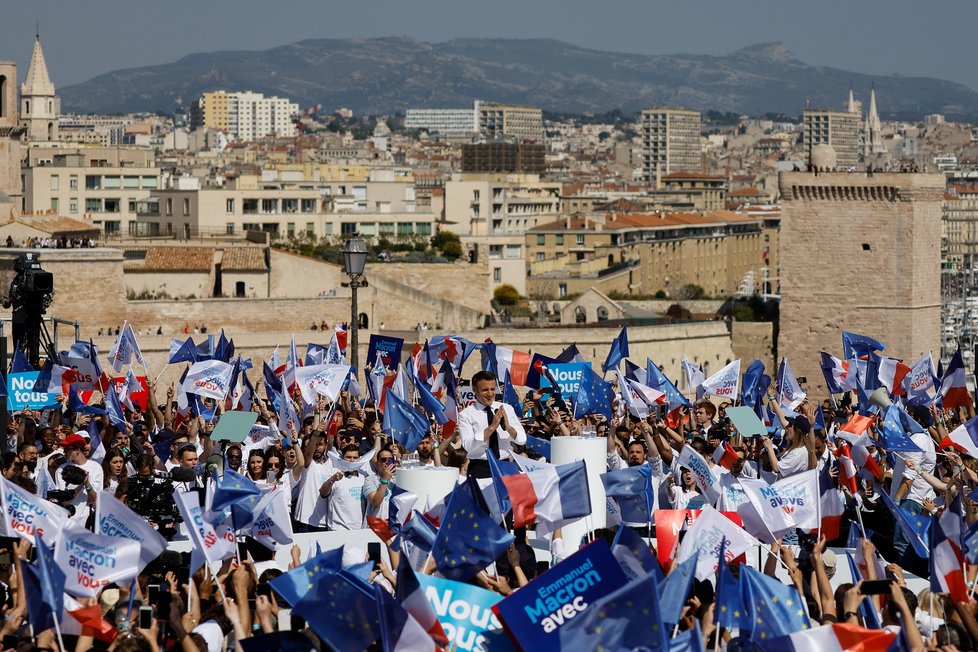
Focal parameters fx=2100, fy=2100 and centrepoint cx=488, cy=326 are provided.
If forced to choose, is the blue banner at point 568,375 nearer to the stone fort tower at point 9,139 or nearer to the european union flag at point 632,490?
the european union flag at point 632,490

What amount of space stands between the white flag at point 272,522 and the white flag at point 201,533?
46 cm

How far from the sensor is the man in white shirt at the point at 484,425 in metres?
13.5

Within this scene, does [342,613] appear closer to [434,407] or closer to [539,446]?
[539,446]

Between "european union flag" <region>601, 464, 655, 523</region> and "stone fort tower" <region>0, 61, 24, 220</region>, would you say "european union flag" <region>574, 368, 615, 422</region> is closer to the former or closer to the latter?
"european union flag" <region>601, 464, 655, 523</region>

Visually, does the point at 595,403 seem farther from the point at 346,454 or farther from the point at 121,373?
the point at 121,373

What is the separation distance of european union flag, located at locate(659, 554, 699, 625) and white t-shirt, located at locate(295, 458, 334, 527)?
13.4 ft

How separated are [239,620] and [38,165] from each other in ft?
228

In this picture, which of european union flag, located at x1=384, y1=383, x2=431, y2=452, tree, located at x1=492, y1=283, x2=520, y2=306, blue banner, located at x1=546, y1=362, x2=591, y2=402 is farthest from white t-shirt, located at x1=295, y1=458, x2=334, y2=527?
tree, located at x1=492, y1=283, x2=520, y2=306

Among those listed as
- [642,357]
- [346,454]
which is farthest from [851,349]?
[642,357]

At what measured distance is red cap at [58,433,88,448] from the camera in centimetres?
1355

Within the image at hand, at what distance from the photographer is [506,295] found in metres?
65.0

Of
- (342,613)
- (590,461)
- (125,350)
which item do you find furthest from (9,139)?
(342,613)

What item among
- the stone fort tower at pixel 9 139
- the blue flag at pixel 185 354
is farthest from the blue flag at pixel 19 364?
the stone fort tower at pixel 9 139

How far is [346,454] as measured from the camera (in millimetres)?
13445
